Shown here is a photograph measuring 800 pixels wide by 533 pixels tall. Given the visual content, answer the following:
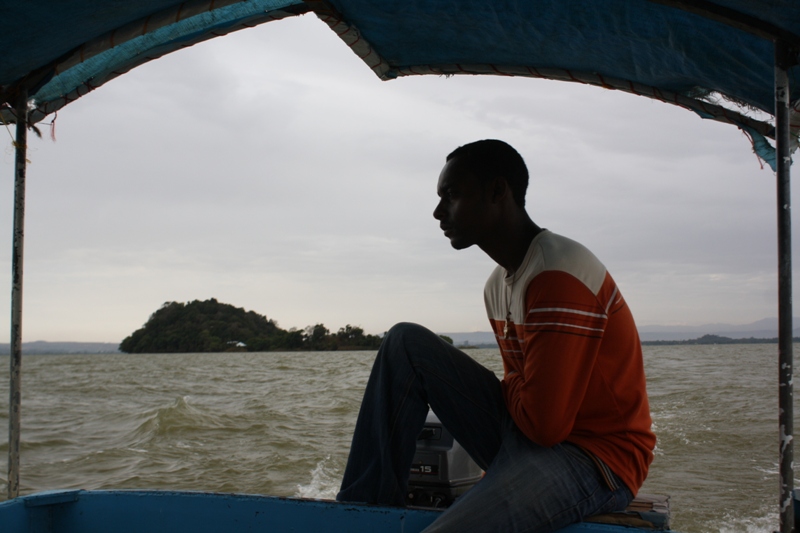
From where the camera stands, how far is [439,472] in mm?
2645

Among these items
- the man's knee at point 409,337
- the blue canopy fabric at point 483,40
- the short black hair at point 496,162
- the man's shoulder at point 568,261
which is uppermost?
the blue canopy fabric at point 483,40

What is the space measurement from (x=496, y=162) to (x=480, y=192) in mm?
104

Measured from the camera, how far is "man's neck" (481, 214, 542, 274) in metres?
1.77

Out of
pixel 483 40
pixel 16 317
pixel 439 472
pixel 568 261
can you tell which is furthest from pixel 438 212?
pixel 16 317

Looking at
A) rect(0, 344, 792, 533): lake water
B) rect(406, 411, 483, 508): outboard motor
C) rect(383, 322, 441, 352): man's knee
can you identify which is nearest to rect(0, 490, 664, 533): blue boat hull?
rect(383, 322, 441, 352): man's knee

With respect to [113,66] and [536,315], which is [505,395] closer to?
[536,315]

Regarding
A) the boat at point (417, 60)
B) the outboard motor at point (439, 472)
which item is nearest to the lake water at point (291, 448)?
the outboard motor at point (439, 472)

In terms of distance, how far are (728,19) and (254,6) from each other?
1.52 m

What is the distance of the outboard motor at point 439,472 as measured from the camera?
2633 mm

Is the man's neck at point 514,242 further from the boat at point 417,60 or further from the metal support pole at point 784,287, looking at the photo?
the metal support pole at point 784,287

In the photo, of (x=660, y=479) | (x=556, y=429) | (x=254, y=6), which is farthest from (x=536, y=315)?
(x=660, y=479)

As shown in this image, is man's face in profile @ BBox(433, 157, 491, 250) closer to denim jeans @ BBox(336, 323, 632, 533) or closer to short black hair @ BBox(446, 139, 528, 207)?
short black hair @ BBox(446, 139, 528, 207)

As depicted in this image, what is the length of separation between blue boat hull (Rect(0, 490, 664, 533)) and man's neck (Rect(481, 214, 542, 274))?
0.71 meters

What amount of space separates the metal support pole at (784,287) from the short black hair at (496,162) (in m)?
0.94
